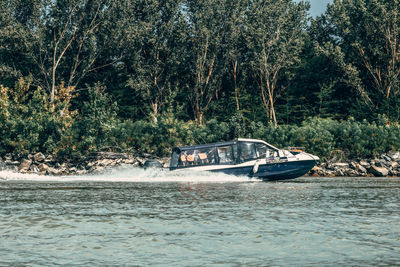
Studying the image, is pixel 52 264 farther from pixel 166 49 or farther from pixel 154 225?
pixel 166 49

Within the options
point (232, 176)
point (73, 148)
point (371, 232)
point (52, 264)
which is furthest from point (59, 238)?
point (73, 148)

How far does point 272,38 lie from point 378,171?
21.6m

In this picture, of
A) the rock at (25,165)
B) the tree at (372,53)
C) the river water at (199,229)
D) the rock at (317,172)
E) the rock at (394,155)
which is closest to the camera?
the river water at (199,229)

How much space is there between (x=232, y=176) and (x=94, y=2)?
34.7 meters

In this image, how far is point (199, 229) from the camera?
1317 cm

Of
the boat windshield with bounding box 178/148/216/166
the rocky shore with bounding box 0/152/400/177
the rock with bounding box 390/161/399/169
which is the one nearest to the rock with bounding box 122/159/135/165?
the rocky shore with bounding box 0/152/400/177

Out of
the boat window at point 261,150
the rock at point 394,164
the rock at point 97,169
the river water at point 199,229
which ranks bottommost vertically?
the river water at point 199,229

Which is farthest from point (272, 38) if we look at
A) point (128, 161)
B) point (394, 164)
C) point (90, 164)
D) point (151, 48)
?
point (90, 164)

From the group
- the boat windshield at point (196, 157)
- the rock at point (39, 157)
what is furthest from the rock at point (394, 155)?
the rock at point (39, 157)

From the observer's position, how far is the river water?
1005 centimetres

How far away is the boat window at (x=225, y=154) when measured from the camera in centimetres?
3077

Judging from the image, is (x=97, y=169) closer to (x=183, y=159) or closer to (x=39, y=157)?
(x=39, y=157)

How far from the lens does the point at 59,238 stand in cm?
1203

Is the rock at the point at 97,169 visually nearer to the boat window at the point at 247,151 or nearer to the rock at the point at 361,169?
the boat window at the point at 247,151
